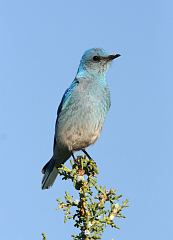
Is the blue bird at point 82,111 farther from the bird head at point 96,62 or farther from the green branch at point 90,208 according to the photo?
the green branch at point 90,208

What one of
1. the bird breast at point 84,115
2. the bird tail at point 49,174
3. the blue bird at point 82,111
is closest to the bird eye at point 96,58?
the blue bird at point 82,111

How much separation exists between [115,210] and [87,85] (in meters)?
3.79

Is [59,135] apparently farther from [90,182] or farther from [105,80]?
[90,182]

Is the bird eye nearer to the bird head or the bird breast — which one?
the bird head

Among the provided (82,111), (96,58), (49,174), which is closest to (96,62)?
(96,58)

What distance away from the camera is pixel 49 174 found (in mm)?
7801

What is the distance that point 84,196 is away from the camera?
4.44 meters

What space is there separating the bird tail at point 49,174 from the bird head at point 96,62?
1.54 meters

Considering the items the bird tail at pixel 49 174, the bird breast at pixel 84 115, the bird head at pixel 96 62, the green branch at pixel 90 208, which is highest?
the bird head at pixel 96 62

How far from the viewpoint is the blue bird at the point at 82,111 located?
751cm

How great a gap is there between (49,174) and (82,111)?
3.62 ft

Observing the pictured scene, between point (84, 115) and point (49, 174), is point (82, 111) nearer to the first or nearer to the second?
point (84, 115)

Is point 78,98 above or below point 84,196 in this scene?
above

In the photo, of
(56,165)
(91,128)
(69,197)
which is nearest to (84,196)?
(69,197)
